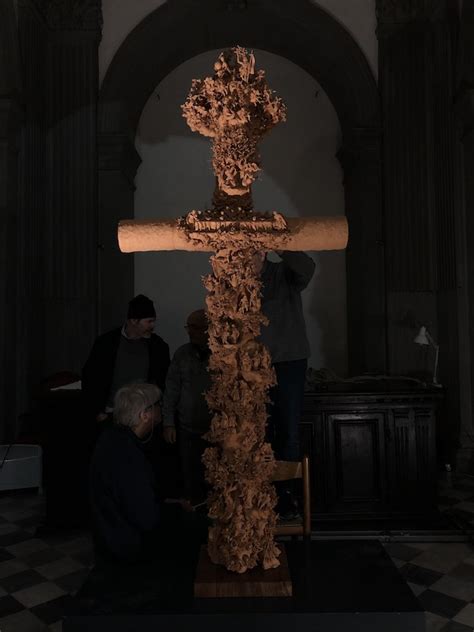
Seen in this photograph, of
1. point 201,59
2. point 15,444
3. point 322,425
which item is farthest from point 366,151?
point 15,444

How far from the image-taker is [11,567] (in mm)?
3283

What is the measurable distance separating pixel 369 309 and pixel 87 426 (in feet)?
10.8

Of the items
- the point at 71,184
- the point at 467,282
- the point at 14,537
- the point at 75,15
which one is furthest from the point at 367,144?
the point at 14,537

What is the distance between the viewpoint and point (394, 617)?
1.51 metres

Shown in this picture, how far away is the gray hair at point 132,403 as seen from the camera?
2.23 m

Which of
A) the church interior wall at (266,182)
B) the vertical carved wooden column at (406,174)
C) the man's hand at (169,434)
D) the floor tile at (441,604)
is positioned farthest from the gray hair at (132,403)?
the church interior wall at (266,182)

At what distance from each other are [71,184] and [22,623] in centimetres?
431

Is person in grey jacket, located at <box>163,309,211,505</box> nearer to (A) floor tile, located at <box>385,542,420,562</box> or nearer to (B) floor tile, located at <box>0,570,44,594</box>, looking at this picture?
(B) floor tile, located at <box>0,570,44,594</box>

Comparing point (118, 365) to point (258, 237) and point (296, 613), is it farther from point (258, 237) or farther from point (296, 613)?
point (296, 613)

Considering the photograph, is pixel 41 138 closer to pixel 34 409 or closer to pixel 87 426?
pixel 34 409

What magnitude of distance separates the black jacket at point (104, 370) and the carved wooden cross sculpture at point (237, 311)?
190 centimetres

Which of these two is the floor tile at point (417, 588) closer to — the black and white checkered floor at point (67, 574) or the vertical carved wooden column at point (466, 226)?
the black and white checkered floor at point (67, 574)

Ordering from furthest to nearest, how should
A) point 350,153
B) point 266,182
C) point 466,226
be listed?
point 266,182 < point 350,153 < point 466,226

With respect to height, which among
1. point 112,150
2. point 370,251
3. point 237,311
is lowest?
point 237,311
